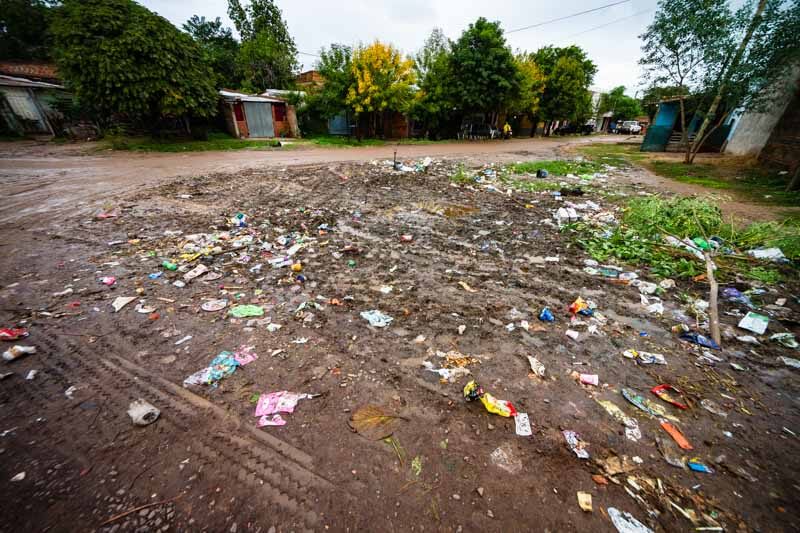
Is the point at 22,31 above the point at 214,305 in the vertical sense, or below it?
above

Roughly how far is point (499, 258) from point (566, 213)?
237cm

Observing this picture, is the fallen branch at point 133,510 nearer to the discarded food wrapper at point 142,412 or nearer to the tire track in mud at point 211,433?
the tire track in mud at point 211,433

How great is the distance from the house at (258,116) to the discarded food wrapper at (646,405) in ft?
68.5

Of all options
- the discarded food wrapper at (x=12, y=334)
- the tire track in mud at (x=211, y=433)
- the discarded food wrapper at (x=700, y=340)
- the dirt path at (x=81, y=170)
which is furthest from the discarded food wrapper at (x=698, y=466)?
the dirt path at (x=81, y=170)

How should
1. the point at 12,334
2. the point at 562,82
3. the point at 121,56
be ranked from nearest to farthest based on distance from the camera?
the point at 12,334
the point at 121,56
the point at 562,82

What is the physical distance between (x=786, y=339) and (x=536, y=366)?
2.24m

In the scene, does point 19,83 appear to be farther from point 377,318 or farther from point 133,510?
point 133,510

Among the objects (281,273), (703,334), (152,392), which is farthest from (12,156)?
(703,334)

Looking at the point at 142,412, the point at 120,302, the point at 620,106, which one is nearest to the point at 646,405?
the point at 142,412

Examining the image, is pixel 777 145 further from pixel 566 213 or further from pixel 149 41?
pixel 149 41

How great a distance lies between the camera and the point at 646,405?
1.85 m

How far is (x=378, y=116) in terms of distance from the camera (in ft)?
66.0

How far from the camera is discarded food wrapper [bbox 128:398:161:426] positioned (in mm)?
1651

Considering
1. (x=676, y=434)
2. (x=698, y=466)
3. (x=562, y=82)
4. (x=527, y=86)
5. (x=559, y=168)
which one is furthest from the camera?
(x=562, y=82)
